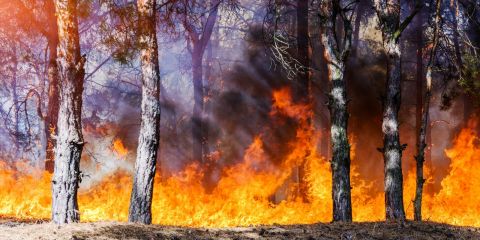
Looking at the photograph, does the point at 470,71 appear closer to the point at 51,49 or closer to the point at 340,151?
the point at 340,151

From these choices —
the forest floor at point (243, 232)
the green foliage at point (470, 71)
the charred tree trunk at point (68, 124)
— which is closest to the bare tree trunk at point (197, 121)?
the green foliage at point (470, 71)

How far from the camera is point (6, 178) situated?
2450cm

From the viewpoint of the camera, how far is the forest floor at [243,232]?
283 inches

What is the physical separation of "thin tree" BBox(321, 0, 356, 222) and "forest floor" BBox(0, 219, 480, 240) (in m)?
1.60

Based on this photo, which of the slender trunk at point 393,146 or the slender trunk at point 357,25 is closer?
the slender trunk at point 393,146

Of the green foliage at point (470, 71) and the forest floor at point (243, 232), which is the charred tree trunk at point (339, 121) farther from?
the green foliage at point (470, 71)

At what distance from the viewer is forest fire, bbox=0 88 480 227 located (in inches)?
682

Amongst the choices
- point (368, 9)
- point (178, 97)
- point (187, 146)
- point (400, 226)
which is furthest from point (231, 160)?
point (400, 226)

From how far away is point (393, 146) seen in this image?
12109 mm

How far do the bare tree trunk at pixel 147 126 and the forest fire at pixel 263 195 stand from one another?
257 inches

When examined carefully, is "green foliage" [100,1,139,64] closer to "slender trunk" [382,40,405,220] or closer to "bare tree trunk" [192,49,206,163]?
"slender trunk" [382,40,405,220]

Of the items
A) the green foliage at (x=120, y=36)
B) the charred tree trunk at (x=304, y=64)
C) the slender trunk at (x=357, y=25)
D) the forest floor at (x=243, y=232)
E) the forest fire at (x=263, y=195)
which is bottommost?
the forest floor at (x=243, y=232)

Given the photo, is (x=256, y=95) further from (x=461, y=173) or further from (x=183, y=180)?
(x=461, y=173)

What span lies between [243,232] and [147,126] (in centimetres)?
323
